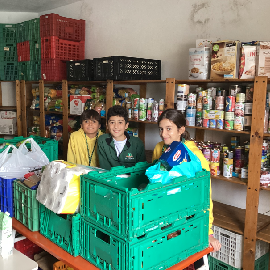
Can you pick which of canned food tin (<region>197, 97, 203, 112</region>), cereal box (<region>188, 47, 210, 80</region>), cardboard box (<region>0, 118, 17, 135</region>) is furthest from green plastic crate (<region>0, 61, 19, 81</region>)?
canned food tin (<region>197, 97, 203, 112</region>)

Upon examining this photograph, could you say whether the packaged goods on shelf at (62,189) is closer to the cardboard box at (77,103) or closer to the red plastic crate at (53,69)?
the cardboard box at (77,103)

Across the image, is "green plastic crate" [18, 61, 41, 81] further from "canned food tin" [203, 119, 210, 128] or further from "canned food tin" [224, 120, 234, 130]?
"canned food tin" [224, 120, 234, 130]

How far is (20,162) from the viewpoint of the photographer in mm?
2467

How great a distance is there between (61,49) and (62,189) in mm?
3612

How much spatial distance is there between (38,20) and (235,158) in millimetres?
3801

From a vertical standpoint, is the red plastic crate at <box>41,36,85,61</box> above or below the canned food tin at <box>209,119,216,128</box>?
above

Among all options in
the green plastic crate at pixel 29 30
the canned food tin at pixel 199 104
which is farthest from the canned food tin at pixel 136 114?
the green plastic crate at pixel 29 30

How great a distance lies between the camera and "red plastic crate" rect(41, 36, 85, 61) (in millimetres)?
4770

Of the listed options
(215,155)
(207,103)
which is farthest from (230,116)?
(215,155)

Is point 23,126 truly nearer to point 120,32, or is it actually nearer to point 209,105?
point 120,32

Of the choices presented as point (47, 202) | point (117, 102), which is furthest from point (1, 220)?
point (117, 102)

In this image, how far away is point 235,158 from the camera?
304 centimetres

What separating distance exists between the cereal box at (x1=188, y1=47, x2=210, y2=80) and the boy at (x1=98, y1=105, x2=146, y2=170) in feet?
2.79

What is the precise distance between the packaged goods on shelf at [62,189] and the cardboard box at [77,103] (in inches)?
99.6
